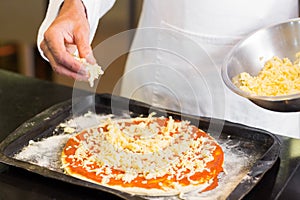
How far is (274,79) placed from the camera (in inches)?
47.9

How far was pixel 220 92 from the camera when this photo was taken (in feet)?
4.59

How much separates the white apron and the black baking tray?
0.35 ft

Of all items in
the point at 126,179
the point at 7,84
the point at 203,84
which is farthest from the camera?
the point at 7,84

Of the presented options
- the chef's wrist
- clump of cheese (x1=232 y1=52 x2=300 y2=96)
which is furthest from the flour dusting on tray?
the chef's wrist

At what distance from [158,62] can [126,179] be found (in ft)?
1.50

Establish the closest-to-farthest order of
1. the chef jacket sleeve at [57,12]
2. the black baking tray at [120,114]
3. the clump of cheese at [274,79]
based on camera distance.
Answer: the black baking tray at [120,114] → the clump of cheese at [274,79] → the chef jacket sleeve at [57,12]

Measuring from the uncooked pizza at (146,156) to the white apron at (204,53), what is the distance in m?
0.15

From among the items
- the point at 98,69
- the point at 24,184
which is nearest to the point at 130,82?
the point at 98,69

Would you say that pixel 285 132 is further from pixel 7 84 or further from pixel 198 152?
pixel 7 84

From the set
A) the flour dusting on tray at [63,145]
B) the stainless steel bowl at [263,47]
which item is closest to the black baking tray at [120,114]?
the flour dusting on tray at [63,145]

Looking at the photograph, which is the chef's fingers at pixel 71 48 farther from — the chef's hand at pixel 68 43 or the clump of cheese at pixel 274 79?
the clump of cheese at pixel 274 79

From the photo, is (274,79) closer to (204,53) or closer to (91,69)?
(204,53)

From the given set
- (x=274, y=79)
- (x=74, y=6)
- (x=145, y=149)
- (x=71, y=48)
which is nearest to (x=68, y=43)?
(x=71, y=48)

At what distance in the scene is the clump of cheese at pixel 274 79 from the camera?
1185 mm
